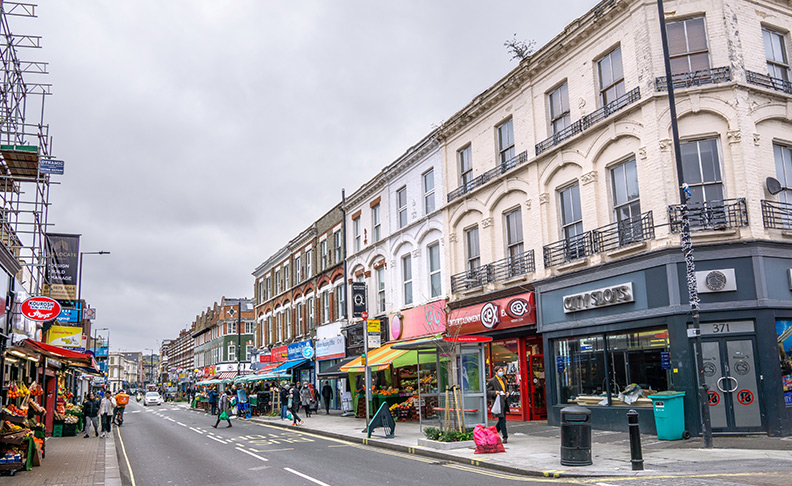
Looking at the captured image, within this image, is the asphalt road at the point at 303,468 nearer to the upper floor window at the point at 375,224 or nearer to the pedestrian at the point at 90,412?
the pedestrian at the point at 90,412

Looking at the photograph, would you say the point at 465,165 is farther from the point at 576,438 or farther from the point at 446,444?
the point at 576,438

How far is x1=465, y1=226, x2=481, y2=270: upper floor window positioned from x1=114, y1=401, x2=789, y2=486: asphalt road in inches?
337

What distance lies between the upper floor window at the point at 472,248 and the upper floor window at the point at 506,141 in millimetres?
3110

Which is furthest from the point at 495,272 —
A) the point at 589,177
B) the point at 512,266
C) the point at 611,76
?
the point at 611,76

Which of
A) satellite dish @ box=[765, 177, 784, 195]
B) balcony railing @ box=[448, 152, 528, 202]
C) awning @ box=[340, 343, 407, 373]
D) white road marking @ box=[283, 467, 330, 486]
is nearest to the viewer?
white road marking @ box=[283, 467, 330, 486]

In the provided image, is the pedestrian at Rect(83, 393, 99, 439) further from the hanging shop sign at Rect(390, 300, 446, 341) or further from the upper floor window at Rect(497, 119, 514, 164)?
the upper floor window at Rect(497, 119, 514, 164)

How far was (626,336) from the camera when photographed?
1669cm

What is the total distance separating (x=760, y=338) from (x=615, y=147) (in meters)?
6.22

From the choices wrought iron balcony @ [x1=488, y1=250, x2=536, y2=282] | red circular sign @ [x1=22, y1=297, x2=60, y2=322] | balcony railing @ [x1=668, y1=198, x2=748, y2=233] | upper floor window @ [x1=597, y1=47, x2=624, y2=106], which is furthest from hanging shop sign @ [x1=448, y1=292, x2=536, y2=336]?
red circular sign @ [x1=22, y1=297, x2=60, y2=322]

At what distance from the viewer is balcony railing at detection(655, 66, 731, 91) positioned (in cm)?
1593

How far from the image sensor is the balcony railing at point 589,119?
1703 cm

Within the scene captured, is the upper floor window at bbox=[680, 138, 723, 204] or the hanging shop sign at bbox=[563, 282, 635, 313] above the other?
the upper floor window at bbox=[680, 138, 723, 204]

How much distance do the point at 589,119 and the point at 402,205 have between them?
13010 mm

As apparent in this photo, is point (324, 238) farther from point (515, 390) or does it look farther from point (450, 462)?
point (450, 462)
